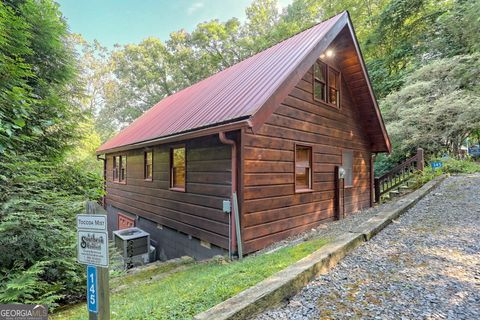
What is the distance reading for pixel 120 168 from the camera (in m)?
12.6

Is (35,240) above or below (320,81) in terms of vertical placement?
below

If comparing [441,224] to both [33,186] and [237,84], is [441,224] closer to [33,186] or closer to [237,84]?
[237,84]

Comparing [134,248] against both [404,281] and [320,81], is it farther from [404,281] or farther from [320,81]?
[320,81]

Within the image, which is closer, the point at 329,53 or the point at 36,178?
the point at 36,178

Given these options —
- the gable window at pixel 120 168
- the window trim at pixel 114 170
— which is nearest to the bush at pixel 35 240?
the gable window at pixel 120 168

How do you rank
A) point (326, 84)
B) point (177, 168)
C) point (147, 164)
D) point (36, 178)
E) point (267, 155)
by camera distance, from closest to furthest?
point (36, 178) → point (267, 155) → point (177, 168) → point (326, 84) → point (147, 164)

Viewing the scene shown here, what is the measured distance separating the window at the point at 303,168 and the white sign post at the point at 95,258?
560 centimetres

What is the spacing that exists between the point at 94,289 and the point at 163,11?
23.6 metres

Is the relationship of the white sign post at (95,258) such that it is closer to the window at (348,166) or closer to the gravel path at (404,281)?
the gravel path at (404,281)

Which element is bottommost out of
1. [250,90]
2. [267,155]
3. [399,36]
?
[267,155]

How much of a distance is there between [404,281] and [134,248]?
6.93m

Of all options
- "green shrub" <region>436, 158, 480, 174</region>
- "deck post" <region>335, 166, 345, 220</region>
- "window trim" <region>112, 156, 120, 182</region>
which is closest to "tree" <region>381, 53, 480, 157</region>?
"green shrub" <region>436, 158, 480, 174</region>

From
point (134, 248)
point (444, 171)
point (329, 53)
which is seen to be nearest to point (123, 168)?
point (134, 248)

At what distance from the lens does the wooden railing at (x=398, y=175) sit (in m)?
11.5
